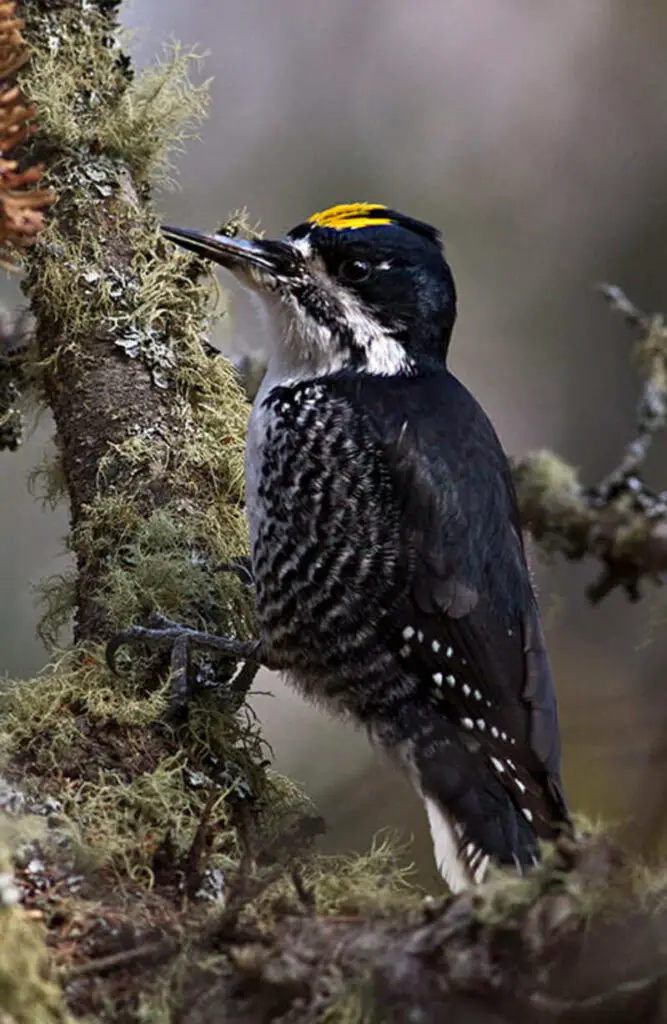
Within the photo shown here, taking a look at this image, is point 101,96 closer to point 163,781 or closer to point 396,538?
point 396,538

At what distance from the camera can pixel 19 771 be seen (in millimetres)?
2320

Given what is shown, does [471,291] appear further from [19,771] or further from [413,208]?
[19,771]

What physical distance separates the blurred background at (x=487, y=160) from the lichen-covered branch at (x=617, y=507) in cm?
286

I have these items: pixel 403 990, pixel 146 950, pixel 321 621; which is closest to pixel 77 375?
pixel 321 621

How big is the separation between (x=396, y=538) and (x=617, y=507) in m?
0.71

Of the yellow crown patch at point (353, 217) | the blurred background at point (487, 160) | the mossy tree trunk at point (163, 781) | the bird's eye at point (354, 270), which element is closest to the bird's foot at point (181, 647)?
the mossy tree trunk at point (163, 781)

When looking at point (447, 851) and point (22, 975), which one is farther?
point (447, 851)

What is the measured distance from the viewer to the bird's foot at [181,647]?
2596mm

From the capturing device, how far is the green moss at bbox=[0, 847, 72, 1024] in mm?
1640

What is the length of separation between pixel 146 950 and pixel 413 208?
15.1ft

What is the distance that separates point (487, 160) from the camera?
6.19 metres

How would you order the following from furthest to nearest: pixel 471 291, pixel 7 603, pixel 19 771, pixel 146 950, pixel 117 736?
pixel 471 291
pixel 7 603
pixel 117 736
pixel 19 771
pixel 146 950

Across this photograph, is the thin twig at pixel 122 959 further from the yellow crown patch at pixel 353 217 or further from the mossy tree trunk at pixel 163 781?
the yellow crown patch at pixel 353 217

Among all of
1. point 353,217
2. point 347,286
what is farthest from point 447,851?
point 353,217
